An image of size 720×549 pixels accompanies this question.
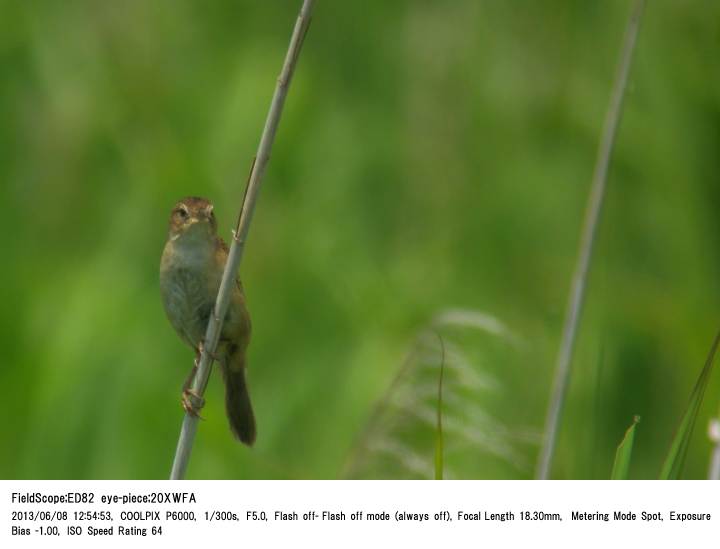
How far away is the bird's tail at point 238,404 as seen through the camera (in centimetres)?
353

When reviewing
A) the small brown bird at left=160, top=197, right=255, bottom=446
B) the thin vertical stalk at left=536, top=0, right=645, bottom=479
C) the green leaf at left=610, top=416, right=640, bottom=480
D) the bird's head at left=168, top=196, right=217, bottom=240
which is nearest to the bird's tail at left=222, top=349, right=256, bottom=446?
the small brown bird at left=160, top=197, right=255, bottom=446

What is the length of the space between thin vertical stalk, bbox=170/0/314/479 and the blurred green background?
1.14 m

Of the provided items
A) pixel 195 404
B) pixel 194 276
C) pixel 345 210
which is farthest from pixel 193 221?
pixel 345 210

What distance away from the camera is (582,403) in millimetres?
4195

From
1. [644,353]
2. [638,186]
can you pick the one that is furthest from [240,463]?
[638,186]

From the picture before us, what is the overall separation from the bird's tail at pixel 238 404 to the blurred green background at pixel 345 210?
0.26 meters

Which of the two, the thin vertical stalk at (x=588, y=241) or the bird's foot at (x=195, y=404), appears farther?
the thin vertical stalk at (x=588, y=241)

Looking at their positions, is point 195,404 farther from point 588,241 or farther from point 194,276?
point 588,241

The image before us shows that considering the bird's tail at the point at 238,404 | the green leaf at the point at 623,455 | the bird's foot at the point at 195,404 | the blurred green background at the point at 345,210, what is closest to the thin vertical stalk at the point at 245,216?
the bird's foot at the point at 195,404

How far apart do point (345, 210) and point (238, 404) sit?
2.04 metres

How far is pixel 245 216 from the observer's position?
7.73ft

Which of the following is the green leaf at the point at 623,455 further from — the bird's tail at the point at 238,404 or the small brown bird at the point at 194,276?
the bird's tail at the point at 238,404

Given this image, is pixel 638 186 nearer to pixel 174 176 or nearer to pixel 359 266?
pixel 359 266
